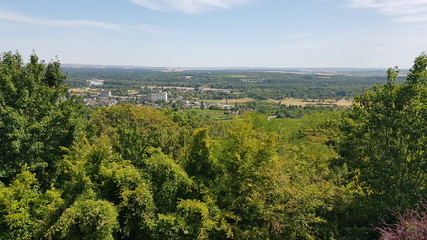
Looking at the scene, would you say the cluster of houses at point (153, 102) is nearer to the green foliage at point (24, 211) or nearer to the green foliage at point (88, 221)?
the green foliage at point (24, 211)

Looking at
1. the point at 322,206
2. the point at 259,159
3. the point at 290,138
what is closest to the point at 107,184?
the point at 259,159

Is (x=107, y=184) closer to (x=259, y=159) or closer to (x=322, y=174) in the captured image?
(x=259, y=159)

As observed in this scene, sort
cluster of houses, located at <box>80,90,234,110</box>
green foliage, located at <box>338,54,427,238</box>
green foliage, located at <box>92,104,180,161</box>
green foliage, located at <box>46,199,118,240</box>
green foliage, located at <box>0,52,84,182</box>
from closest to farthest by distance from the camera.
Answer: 1. green foliage, located at <box>46,199,118,240</box>
2. green foliage, located at <box>338,54,427,238</box>
3. green foliage, located at <box>0,52,84,182</box>
4. green foliage, located at <box>92,104,180,161</box>
5. cluster of houses, located at <box>80,90,234,110</box>

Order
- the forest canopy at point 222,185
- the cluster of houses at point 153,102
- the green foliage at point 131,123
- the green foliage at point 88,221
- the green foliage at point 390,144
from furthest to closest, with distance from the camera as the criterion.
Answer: the cluster of houses at point 153,102 → the green foliage at point 131,123 → the green foliage at point 390,144 → the forest canopy at point 222,185 → the green foliage at point 88,221

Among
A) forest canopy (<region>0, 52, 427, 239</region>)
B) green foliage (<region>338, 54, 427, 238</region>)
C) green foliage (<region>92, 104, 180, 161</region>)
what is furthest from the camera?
green foliage (<region>92, 104, 180, 161</region>)

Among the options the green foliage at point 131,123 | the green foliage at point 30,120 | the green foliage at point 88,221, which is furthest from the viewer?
the green foliage at point 131,123

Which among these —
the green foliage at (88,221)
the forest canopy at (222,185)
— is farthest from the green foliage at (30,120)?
the green foliage at (88,221)

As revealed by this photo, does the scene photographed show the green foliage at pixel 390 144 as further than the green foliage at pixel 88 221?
Yes

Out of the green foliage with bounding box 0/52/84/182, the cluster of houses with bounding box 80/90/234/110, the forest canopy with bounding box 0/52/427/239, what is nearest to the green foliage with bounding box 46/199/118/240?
the forest canopy with bounding box 0/52/427/239

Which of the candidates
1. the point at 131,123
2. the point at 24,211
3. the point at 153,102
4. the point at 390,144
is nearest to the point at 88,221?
the point at 24,211

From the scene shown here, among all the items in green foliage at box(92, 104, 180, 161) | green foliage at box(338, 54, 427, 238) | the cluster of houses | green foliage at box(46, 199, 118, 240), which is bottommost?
the cluster of houses

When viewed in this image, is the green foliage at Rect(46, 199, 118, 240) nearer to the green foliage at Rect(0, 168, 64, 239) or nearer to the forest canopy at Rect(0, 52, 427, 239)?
the forest canopy at Rect(0, 52, 427, 239)
